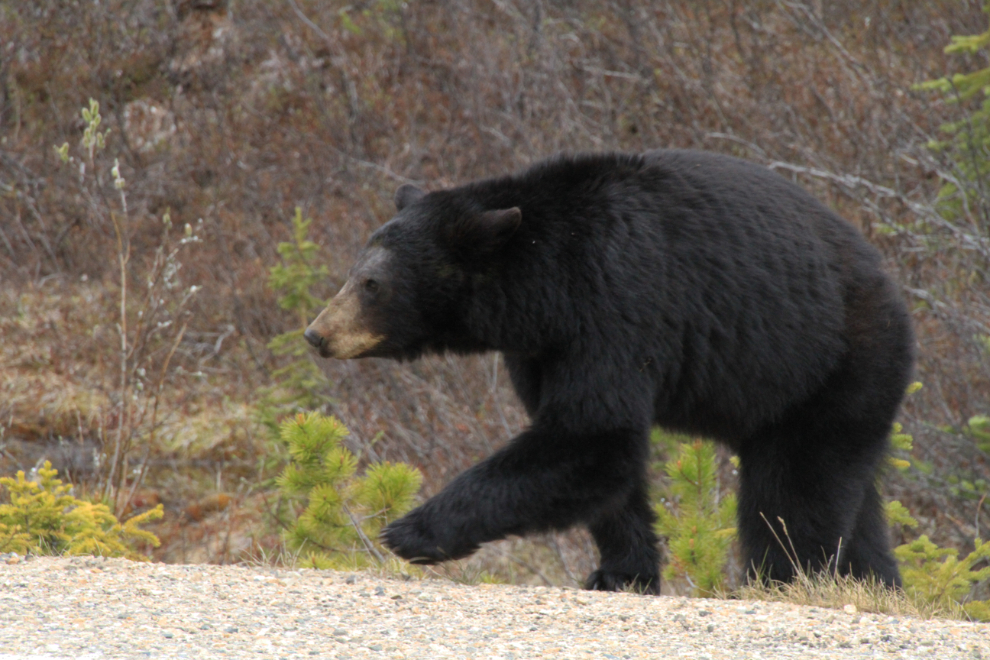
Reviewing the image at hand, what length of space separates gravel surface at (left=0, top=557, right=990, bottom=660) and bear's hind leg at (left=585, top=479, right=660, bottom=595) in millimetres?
725

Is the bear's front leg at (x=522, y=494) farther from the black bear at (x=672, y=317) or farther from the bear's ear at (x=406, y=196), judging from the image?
the bear's ear at (x=406, y=196)

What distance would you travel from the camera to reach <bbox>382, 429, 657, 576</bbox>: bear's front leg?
355cm

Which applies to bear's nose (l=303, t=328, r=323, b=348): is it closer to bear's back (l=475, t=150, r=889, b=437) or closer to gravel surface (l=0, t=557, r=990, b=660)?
bear's back (l=475, t=150, r=889, b=437)

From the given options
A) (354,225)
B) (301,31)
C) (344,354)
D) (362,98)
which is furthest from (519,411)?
(301,31)

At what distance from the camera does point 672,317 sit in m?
3.81

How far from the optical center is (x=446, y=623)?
2961 millimetres

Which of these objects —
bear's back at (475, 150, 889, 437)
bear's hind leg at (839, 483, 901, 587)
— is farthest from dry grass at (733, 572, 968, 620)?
bear's back at (475, 150, 889, 437)

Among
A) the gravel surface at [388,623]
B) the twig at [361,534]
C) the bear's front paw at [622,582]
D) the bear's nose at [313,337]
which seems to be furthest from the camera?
the twig at [361,534]

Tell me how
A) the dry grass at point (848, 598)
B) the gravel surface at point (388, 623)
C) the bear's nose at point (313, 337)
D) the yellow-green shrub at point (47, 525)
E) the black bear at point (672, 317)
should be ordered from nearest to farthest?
the gravel surface at point (388, 623) < the dry grass at point (848, 598) < the black bear at point (672, 317) < the bear's nose at point (313, 337) < the yellow-green shrub at point (47, 525)

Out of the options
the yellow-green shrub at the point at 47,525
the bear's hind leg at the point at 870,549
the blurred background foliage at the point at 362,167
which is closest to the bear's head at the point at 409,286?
the yellow-green shrub at the point at 47,525

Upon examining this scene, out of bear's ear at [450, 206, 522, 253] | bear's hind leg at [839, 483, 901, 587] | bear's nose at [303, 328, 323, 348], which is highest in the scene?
bear's ear at [450, 206, 522, 253]

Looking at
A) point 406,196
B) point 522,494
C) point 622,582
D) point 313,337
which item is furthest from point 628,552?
point 406,196

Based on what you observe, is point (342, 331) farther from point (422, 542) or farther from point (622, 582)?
point (622, 582)

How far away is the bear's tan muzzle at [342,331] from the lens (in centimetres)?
397
